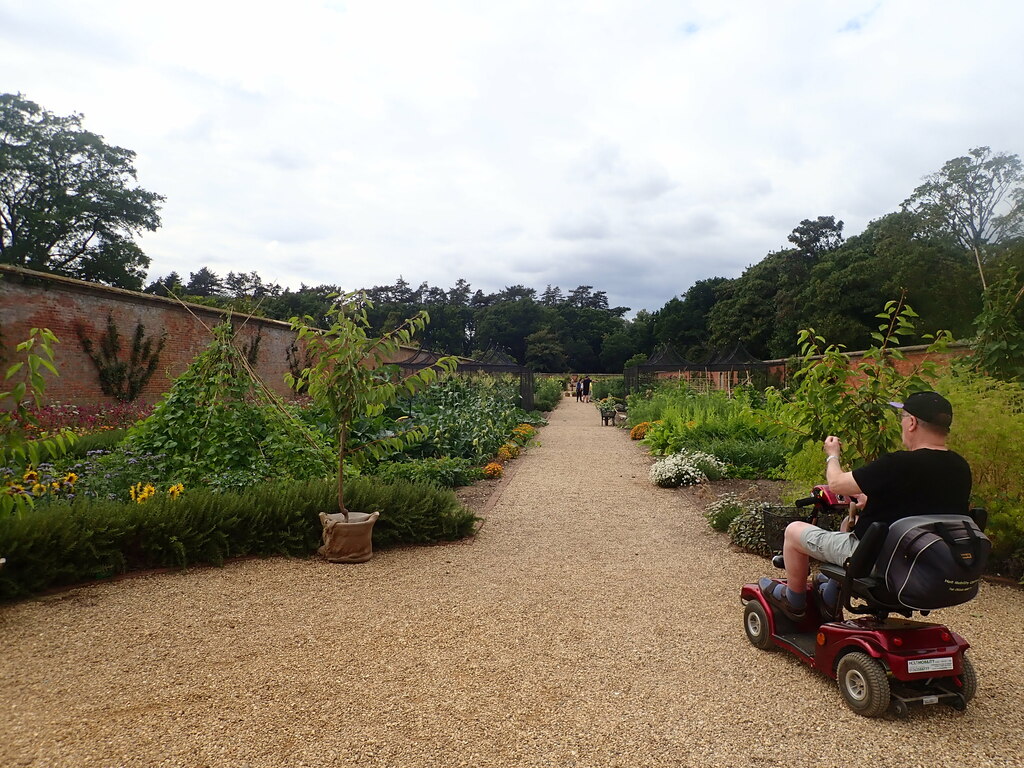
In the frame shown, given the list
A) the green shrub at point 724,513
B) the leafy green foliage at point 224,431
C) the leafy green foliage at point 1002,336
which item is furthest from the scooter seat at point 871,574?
the leafy green foliage at point 224,431

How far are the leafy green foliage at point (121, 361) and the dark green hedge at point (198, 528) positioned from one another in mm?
7702

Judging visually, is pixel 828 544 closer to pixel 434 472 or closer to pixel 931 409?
pixel 931 409

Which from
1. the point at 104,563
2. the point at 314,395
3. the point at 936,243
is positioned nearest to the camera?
the point at 104,563

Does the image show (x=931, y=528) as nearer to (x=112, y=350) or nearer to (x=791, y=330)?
(x=112, y=350)

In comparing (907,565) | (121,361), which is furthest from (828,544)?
(121,361)

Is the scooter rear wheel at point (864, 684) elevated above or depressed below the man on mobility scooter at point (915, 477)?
below

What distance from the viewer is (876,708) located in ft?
8.30

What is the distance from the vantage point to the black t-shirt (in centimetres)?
244

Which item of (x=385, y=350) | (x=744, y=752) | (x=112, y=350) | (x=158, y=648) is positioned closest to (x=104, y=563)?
(x=158, y=648)

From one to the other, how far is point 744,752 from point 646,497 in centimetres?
550

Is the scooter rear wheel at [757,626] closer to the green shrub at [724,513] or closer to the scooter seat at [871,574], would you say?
the scooter seat at [871,574]

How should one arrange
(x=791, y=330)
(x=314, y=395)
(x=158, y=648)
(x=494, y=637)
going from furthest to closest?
(x=791, y=330)
(x=314, y=395)
(x=494, y=637)
(x=158, y=648)

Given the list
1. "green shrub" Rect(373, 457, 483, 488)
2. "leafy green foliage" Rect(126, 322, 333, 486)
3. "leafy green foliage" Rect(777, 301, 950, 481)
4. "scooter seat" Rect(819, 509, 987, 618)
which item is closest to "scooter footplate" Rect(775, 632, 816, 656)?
"scooter seat" Rect(819, 509, 987, 618)

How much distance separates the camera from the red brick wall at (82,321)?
955 cm
